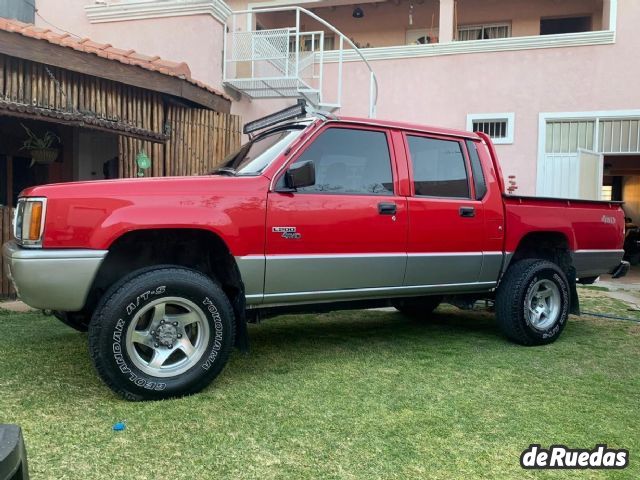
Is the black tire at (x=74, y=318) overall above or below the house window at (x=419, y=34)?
below

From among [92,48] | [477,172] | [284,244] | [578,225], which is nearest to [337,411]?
[284,244]

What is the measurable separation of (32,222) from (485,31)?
13.3 metres

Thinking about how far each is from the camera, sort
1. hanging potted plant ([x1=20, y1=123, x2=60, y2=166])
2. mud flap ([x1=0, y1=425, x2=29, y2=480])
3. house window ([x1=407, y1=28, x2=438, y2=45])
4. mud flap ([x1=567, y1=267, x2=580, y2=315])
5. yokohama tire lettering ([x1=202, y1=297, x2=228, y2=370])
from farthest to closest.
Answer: house window ([x1=407, y1=28, x2=438, y2=45]) < hanging potted plant ([x1=20, y1=123, x2=60, y2=166]) < mud flap ([x1=567, y1=267, x2=580, y2=315]) < yokohama tire lettering ([x1=202, y1=297, x2=228, y2=370]) < mud flap ([x1=0, y1=425, x2=29, y2=480])

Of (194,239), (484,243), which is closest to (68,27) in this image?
(194,239)

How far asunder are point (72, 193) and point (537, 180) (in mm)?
10102

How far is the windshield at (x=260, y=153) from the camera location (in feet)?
12.7

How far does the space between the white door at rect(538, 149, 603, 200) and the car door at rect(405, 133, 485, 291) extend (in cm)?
692

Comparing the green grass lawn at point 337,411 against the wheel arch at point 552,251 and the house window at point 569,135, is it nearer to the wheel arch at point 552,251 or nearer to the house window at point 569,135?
the wheel arch at point 552,251

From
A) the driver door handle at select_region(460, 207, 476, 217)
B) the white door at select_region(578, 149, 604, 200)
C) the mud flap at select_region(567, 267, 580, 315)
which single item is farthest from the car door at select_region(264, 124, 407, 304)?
the white door at select_region(578, 149, 604, 200)

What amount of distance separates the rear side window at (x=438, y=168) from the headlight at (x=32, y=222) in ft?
9.10

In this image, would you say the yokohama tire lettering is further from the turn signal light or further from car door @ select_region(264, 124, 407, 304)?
the turn signal light

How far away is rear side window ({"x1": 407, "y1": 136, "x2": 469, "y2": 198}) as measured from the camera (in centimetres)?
445

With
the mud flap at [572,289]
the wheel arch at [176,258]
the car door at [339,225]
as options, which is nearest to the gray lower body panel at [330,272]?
the car door at [339,225]

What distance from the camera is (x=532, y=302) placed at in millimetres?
5137
